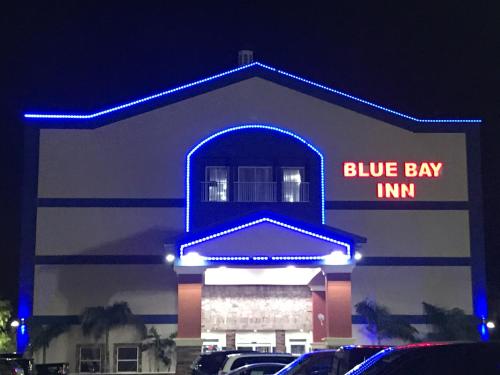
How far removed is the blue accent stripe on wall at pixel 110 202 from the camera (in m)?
32.4

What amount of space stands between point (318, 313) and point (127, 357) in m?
8.41

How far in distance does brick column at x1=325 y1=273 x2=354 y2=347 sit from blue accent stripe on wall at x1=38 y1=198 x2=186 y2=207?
7633 millimetres

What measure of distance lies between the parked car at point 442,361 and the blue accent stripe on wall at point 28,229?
2697cm

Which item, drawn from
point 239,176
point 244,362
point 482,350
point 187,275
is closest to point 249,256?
point 187,275

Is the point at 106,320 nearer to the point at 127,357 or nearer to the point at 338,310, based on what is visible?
the point at 127,357

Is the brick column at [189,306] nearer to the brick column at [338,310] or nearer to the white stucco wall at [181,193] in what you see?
the white stucco wall at [181,193]

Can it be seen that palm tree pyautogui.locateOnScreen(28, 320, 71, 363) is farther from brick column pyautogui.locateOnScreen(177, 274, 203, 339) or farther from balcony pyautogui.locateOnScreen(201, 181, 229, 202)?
balcony pyautogui.locateOnScreen(201, 181, 229, 202)

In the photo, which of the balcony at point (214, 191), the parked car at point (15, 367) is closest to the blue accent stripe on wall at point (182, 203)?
the balcony at point (214, 191)

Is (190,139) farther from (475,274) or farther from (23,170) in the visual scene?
(475,274)

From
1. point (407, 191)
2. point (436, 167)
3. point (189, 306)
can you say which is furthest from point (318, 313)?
point (436, 167)

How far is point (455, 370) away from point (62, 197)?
2782 centimetres

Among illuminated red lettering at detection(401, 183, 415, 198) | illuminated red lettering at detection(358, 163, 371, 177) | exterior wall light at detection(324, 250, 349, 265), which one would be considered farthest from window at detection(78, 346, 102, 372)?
illuminated red lettering at detection(401, 183, 415, 198)

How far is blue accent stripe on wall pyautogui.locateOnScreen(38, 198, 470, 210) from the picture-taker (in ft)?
107

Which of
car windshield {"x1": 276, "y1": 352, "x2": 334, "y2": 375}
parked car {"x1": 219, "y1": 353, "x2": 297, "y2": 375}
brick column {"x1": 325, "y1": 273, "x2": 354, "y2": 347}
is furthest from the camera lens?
brick column {"x1": 325, "y1": 273, "x2": 354, "y2": 347}
